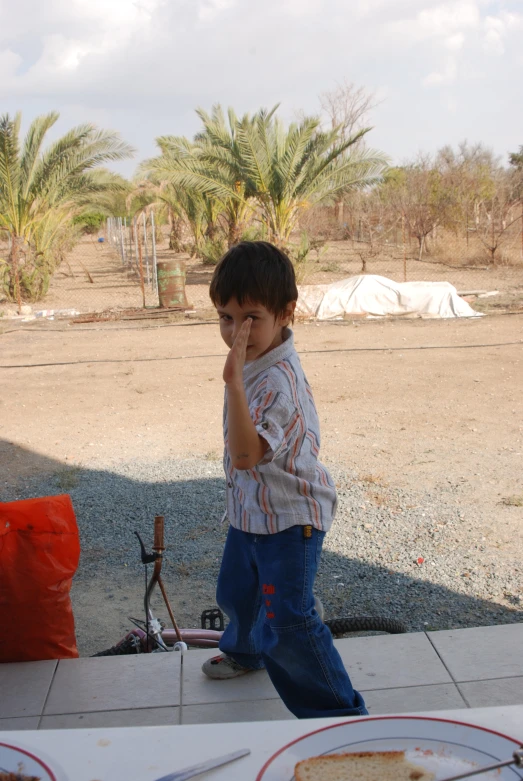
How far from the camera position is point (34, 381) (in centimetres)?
909

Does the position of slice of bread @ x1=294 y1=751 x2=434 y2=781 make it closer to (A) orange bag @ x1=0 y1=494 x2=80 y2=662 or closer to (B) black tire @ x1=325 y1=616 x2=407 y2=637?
(A) orange bag @ x1=0 y1=494 x2=80 y2=662

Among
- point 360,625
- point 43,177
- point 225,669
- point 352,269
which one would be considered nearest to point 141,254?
point 43,177

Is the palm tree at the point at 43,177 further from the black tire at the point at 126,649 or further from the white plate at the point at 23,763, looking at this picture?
the white plate at the point at 23,763

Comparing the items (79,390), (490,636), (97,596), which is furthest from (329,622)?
(79,390)

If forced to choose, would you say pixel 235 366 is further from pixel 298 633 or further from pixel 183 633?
pixel 183 633

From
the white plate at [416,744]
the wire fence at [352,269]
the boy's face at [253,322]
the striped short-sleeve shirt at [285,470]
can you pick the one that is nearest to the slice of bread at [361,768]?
the white plate at [416,744]

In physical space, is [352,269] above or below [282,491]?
below

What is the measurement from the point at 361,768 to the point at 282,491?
105 cm

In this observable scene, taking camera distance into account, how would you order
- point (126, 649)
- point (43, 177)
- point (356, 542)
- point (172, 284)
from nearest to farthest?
1. point (126, 649)
2. point (356, 542)
3. point (172, 284)
4. point (43, 177)

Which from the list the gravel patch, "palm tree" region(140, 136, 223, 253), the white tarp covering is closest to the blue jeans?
the gravel patch

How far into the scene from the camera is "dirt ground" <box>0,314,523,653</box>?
5141 mm

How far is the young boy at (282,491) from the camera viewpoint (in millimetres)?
1852

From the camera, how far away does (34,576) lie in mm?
2645

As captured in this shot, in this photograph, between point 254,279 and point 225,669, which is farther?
point 225,669
